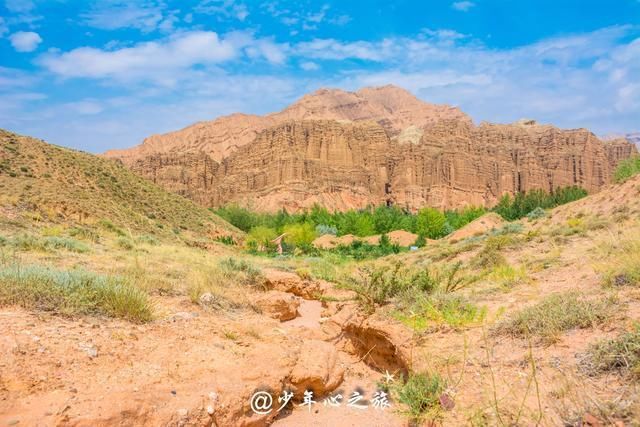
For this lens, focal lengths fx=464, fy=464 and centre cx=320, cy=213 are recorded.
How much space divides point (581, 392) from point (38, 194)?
2611cm

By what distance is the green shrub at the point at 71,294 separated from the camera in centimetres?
432

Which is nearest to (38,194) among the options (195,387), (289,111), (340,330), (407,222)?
(340,330)

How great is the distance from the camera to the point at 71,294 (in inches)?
179

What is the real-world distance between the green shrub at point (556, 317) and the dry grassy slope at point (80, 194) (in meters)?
18.2

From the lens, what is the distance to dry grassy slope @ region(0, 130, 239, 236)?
73.9 feet

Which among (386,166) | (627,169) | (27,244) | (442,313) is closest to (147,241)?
(27,244)

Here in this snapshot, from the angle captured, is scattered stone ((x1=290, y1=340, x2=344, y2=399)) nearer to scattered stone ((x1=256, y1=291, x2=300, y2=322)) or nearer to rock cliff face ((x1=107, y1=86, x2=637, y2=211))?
scattered stone ((x1=256, y1=291, x2=300, y2=322))

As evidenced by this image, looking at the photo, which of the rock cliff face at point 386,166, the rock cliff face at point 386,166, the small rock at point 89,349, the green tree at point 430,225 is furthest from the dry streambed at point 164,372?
the rock cliff face at point 386,166

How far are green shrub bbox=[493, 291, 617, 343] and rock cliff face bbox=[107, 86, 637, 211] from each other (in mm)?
96577

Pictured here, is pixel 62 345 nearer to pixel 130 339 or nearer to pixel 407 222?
pixel 130 339

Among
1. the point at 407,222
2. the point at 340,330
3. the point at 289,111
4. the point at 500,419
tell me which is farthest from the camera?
the point at 289,111

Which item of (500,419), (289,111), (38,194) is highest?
(289,111)

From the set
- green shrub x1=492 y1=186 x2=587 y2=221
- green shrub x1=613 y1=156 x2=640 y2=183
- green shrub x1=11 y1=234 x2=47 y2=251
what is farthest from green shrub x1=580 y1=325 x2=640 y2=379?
green shrub x1=492 y1=186 x2=587 y2=221

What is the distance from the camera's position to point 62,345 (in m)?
3.62
